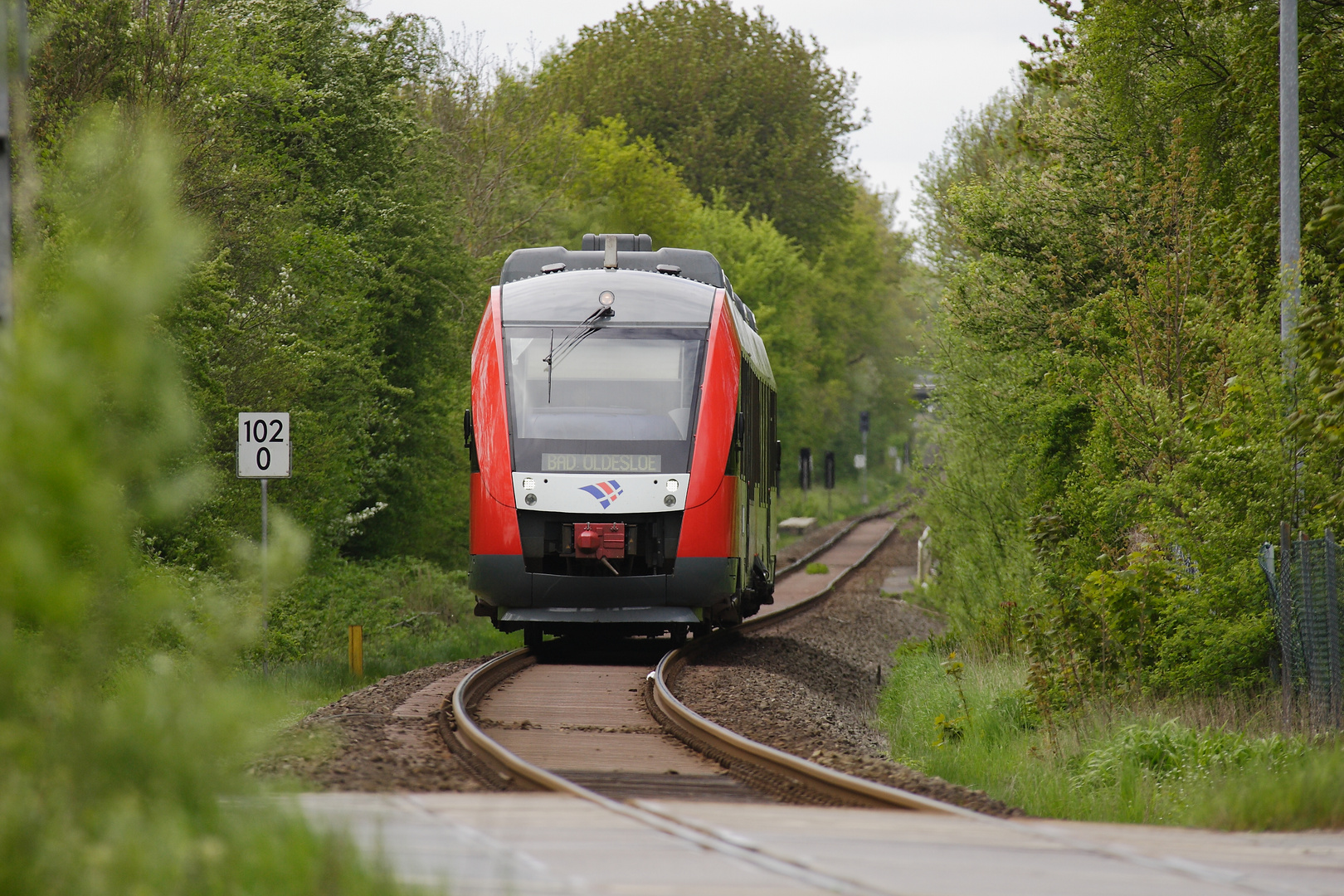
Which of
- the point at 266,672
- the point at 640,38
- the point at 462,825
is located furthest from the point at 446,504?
the point at 640,38

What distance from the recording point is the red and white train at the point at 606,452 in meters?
15.2

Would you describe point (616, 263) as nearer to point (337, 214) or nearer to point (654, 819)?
point (337, 214)

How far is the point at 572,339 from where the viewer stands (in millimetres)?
15711

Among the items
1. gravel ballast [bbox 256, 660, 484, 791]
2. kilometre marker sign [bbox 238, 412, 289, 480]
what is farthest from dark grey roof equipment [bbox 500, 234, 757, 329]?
gravel ballast [bbox 256, 660, 484, 791]

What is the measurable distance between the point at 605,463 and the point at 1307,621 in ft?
22.4

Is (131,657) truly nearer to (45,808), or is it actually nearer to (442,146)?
(45,808)

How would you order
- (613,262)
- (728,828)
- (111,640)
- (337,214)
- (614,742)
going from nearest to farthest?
1. (111,640)
2. (728,828)
3. (614,742)
4. (613,262)
5. (337,214)

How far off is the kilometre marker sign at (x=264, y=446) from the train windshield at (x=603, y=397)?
2434mm

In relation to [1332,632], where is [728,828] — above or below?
below

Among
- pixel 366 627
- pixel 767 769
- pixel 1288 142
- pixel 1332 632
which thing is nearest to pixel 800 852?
pixel 767 769

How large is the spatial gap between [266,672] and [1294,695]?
9.74 m

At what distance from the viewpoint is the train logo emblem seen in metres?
15.2

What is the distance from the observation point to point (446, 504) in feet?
93.7

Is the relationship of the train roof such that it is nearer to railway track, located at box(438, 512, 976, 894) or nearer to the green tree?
railway track, located at box(438, 512, 976, 894)
